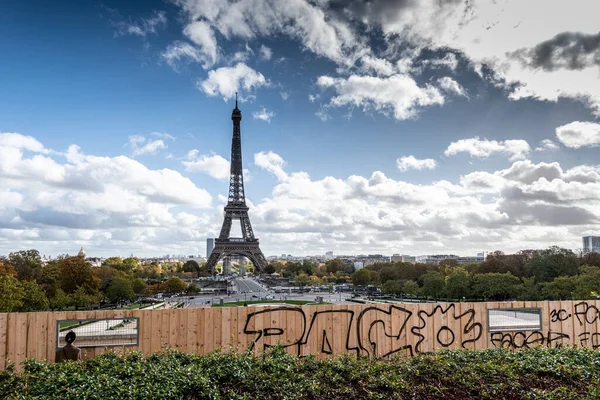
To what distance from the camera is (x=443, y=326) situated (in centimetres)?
1167

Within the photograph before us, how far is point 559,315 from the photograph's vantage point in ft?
40.9

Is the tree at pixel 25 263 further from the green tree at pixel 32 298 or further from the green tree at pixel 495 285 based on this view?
the green tree at pixel 495 285

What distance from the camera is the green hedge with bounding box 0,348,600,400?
706 centimetres

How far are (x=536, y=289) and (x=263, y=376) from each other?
167 ft

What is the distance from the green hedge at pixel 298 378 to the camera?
23.2 feet

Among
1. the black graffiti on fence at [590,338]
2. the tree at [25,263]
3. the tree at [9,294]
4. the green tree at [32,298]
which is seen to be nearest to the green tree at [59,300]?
the green tree at [32,298]

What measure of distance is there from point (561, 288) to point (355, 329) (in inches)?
1652

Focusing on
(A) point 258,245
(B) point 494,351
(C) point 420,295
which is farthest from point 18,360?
(A) point 258,245

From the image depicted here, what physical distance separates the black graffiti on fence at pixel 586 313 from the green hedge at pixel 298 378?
353 centimetres

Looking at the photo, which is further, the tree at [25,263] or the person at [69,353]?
the tree at [25,263]

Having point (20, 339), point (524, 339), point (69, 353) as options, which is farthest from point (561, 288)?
point (20, 339)

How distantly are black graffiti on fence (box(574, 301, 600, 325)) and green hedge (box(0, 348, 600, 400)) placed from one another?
3.53 meters

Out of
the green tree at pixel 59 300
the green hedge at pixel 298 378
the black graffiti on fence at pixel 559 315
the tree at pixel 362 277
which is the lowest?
the tree at pixel 362 277

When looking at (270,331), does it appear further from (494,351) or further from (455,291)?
(455,291)
